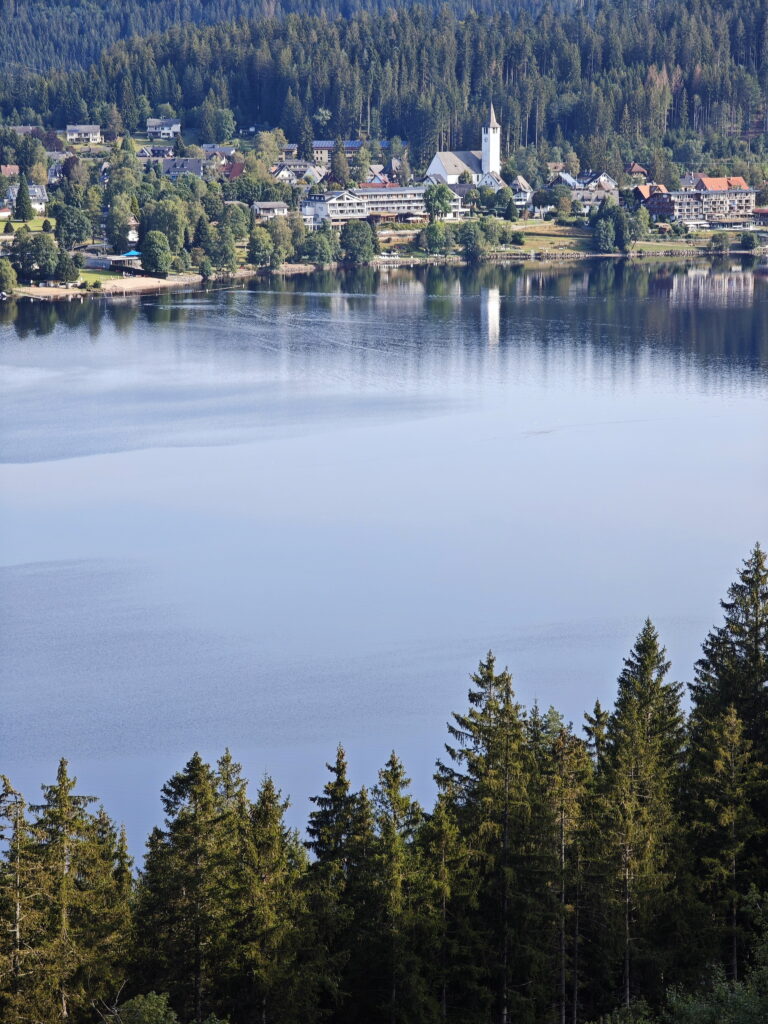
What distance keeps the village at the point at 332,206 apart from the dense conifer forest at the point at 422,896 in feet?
127

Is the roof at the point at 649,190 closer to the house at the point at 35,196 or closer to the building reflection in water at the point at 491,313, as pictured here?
the building reflection in water at the point at 491,313

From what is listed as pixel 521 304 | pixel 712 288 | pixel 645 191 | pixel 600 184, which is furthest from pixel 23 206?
pixel 645 191

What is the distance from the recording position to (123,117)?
3014 inches

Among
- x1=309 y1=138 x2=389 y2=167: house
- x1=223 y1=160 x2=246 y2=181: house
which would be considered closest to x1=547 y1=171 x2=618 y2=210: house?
x1=309 y1=138 x2=389 y2=167: house

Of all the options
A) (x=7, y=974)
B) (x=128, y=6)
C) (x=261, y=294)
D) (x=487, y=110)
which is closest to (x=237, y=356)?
(x=261, y=294)

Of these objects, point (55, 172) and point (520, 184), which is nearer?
point (520, 184)

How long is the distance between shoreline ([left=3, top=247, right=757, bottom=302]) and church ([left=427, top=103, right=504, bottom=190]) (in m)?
9.05

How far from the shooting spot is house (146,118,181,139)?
7544 centimetres

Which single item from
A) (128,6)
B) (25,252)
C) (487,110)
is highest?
(128,6)

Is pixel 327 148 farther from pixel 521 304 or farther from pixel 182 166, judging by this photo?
pixel 521 304

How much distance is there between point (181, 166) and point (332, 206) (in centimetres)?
1081

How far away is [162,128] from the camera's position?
75.8m

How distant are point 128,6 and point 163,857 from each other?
433 feet

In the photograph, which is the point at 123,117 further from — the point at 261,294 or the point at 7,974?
the point at 7,974
